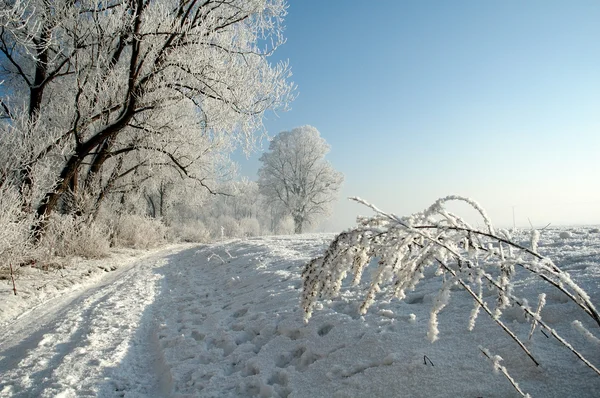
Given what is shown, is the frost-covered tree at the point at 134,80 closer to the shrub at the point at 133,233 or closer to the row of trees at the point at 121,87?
the row of trees at the point at 121,87

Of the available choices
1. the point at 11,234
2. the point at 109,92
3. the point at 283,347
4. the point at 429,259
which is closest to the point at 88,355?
the point at 283,347

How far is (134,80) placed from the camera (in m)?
8.72

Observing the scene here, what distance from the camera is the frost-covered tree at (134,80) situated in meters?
8.46

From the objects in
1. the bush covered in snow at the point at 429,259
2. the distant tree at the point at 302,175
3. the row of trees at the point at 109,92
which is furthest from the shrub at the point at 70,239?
the distant tree at the point at 302,175

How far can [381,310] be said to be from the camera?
3008mm

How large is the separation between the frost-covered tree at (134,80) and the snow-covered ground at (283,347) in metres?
4.55

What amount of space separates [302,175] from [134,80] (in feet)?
73.2

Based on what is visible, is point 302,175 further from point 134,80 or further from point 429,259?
point 429,259

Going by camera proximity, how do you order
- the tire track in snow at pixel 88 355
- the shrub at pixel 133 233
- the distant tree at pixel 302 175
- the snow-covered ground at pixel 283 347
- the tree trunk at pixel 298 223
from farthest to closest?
the tree trunk at pixel 298 223, the distant tree at pixel 302 175, the shrub at pixel 133 233, the tire track in snow at pixel 88 355, the snow-covered ground at pixel 283 347

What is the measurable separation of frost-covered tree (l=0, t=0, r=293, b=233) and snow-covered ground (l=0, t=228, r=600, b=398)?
4.55 metres

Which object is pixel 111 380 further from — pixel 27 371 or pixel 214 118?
pixel 214 118

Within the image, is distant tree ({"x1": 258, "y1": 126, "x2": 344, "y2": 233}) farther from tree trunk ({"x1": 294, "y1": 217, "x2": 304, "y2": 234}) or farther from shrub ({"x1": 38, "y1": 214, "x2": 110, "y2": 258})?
shrub ({"x1": 38, "y1": 214, "x2": 110, "y2": 258})

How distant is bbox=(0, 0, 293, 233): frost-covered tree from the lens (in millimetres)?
8461

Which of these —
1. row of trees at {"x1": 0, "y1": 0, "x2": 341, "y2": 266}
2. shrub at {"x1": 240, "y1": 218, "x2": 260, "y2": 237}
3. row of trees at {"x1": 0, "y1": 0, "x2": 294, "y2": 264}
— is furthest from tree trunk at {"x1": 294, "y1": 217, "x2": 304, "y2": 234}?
row of trees at {"x1": 0, "y1": 0, "x2": 294, "y2": 264}
